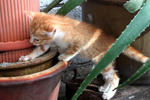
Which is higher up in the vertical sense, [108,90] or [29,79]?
[29,79]

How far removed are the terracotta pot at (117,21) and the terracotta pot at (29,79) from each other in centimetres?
32

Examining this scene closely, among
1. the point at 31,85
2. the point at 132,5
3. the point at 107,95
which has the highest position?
the point at 132,5

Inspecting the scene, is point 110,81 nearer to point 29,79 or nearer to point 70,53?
point 70,53

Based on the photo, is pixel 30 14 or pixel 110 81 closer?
pixel 30 14

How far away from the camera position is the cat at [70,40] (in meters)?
0.95

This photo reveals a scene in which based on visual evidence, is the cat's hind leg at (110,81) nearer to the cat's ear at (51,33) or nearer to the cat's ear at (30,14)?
the cat's ear at (51,33)

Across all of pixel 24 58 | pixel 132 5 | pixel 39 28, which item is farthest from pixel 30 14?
pixel 132 5

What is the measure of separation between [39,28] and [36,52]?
9cm

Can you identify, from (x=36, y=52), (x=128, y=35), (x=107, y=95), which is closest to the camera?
(x=128, y=35)

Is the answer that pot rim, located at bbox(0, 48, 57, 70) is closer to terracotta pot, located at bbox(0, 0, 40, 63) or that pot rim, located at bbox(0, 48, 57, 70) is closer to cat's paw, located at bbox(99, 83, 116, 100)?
terracotta pot, located at bbox(0, 0, 40, 63)

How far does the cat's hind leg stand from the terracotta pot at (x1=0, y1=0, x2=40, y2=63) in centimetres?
38

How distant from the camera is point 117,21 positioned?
3.62 ft

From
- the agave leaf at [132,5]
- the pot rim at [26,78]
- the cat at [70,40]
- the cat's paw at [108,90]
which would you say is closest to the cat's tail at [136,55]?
Result: the cat at [70,40]

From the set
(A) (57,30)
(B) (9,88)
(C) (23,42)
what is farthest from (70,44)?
(B) (9,88)
